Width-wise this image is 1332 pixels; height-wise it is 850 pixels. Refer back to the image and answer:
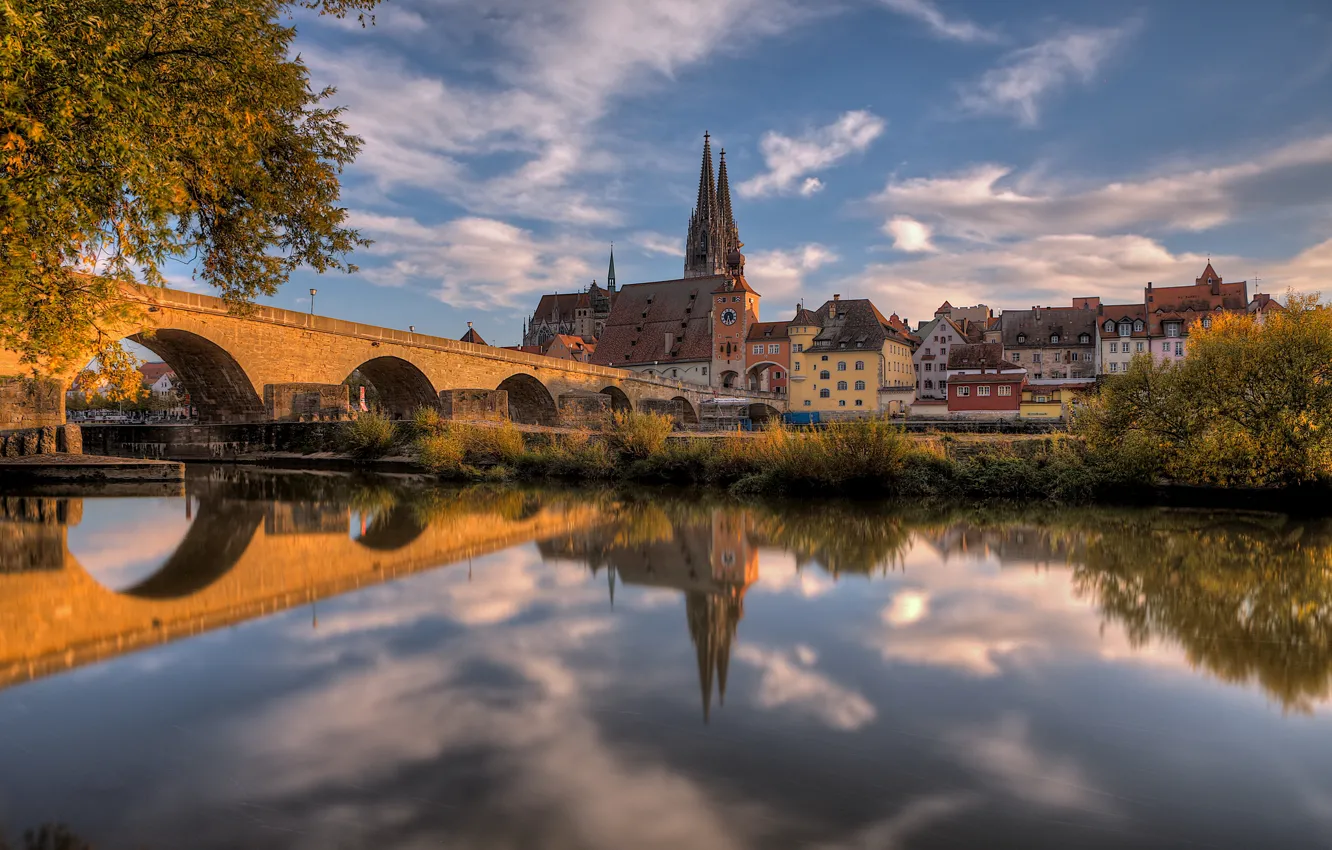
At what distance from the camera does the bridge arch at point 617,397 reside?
46.6 m

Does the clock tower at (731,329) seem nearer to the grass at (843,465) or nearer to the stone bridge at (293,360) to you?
the stone bridge at (293,360)

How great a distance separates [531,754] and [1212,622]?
14.8 ft

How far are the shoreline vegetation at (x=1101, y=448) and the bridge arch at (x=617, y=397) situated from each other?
29836 mm

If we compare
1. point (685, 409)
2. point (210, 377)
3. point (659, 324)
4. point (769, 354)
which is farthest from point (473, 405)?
point (659, 324)

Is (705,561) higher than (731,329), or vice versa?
(731,329)

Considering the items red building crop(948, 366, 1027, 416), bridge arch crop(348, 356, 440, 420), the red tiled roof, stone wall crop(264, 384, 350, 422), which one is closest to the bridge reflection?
stone wall crop(264, 384, 350, 422)

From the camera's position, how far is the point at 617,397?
1893 inches

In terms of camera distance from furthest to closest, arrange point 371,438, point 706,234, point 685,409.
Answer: point 706,234 < point 685,409 < point 371,438

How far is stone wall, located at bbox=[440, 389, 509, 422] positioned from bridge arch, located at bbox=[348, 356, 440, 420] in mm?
8746

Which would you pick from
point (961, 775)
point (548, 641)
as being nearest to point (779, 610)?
point (548, 641)

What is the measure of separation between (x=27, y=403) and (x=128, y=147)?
47.2 ft

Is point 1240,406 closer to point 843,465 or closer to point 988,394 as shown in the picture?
point 843,465

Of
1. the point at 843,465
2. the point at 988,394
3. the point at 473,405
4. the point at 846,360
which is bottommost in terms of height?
the point at 843,465

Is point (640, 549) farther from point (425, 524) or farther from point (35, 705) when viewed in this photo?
point (35, 705)
